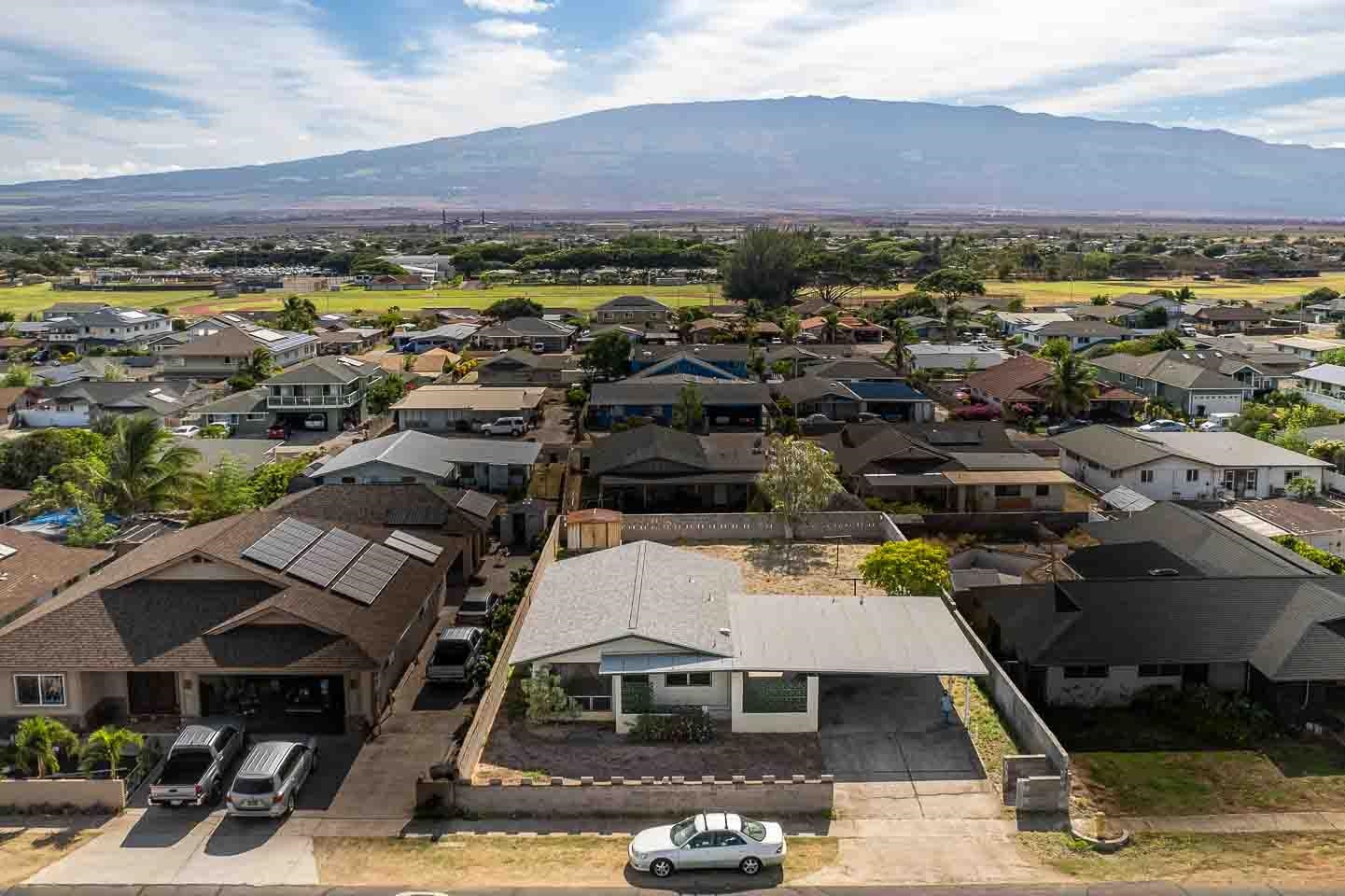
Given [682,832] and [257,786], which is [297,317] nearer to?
[257,786]

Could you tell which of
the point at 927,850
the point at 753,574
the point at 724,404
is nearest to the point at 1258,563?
the point at 753,574

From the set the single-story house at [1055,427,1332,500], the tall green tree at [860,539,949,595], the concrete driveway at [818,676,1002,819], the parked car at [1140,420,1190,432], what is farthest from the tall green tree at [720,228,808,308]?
the concrete driveway at [818,676,1002,819]

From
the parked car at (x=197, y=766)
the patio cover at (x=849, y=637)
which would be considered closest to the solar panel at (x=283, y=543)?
the parked car at (x=197, y=766)

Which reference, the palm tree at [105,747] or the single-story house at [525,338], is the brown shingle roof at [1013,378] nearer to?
the single-story house at [525,338]

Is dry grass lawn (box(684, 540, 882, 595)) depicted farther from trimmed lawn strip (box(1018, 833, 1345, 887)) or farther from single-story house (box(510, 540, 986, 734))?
trimmed lawn strip (box(1018, 833, 1345, 887))

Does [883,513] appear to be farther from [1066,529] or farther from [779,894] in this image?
[779,894]
